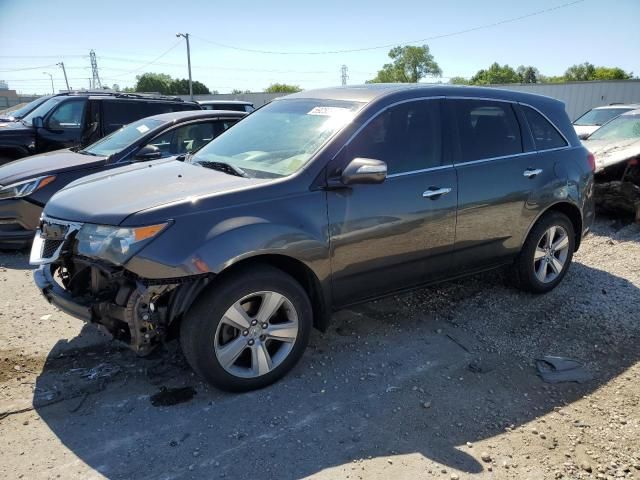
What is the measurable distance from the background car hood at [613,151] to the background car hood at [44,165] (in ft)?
22.3

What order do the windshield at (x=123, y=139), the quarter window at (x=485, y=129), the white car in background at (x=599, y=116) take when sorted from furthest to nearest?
1. the white car in background at (x=599, y=116)
2. the windshield at (x=123, y=139)
3. the quarter window at (x=485, y=129)

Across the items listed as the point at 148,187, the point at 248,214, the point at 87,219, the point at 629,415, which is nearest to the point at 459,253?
the point at 629,415

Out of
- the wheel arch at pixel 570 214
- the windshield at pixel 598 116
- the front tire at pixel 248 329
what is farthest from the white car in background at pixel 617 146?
the front tire at pixel 248 329

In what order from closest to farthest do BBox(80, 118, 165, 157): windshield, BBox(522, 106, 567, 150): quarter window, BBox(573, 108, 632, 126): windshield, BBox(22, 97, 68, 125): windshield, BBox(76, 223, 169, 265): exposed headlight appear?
BBox(76, 223, 169, 265): exposed headlight
BBox(522, 106, 567, 150): quarter window
BBox(80, 118, 165, 157): windshield
BBox(22, 97, 68, 125): windshield
BBox(573, 108, 632, 126): windshield

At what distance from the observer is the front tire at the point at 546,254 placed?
14.8ft

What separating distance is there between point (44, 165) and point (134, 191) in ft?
11.5

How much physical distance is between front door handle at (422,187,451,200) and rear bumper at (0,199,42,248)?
434 centimetres

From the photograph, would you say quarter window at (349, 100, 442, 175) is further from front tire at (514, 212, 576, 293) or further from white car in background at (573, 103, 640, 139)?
white car in background at (573, 103, 640, 139)

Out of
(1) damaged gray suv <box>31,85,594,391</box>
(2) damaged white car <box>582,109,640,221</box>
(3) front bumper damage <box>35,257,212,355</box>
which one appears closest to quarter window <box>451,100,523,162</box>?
(1) damaged gray suv <box>31,85,594,391</box>

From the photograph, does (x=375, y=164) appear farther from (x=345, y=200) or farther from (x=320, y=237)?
(x=320, y=237)

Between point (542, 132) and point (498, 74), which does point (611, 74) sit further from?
point (542, 132)

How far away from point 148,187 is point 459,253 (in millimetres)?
2394

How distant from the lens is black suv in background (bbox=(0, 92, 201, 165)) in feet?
26.1

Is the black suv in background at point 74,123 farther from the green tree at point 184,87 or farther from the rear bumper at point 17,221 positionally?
the green tree at point 184,87
